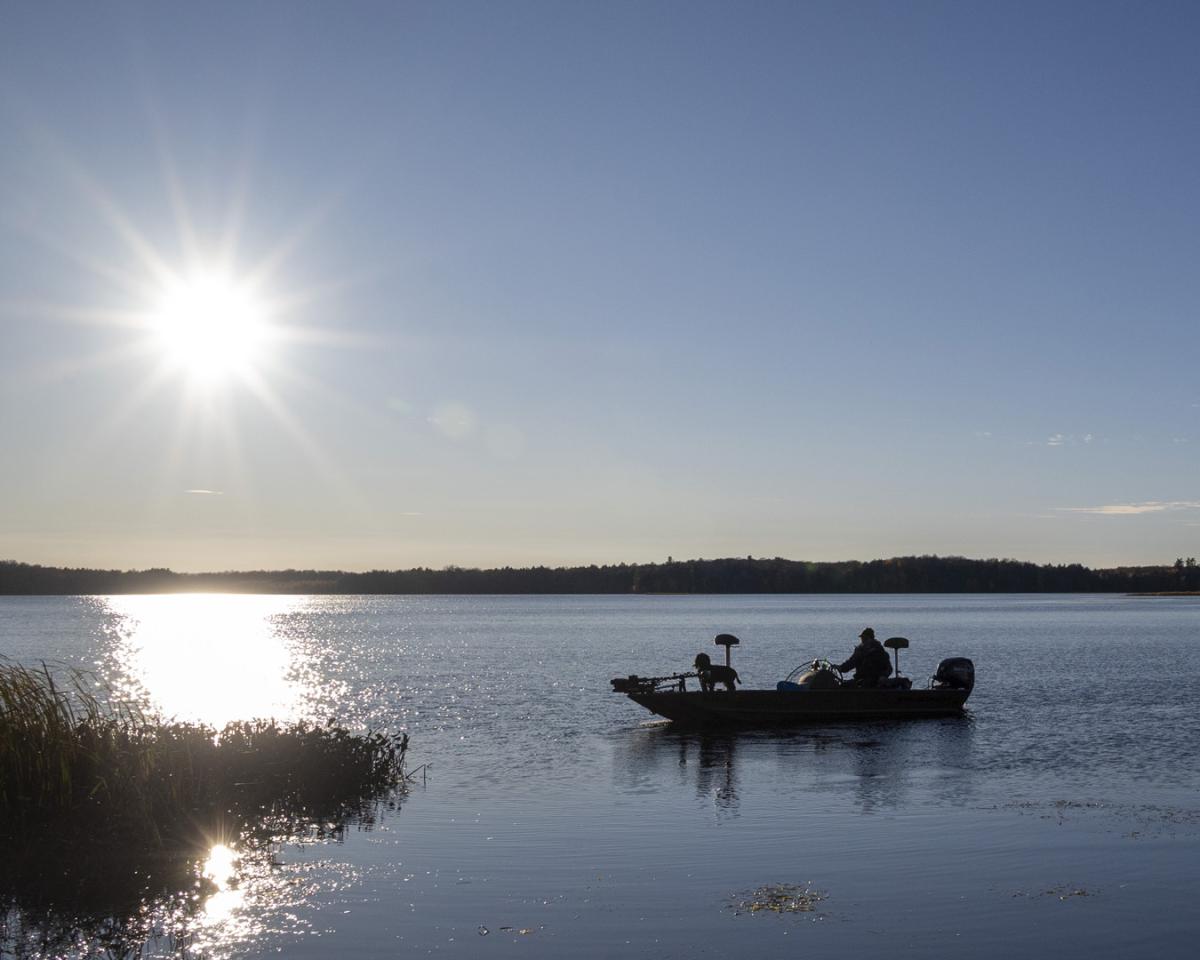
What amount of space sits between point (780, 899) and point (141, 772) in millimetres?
8856

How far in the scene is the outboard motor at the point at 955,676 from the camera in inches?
1447

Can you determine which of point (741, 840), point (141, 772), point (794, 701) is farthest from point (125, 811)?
point (794, 701)

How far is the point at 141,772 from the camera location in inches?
629

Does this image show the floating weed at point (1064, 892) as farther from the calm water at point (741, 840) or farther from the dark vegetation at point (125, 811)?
the dark vegetation at point (125, 811)

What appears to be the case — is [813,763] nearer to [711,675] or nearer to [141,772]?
[711,675]

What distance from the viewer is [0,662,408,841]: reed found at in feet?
49.4

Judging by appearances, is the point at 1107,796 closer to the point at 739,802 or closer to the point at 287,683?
the point at 739,802

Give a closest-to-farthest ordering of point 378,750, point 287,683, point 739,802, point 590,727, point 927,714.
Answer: point 739,802 → point 378,750 → point 590,727 → point 927,714 → point 287,683

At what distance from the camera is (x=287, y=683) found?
5478 centimetres

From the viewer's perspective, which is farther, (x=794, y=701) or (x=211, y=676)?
(x=211, y=676)

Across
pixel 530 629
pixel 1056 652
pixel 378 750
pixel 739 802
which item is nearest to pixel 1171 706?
pixel 739 802

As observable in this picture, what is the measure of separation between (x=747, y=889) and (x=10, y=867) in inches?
342

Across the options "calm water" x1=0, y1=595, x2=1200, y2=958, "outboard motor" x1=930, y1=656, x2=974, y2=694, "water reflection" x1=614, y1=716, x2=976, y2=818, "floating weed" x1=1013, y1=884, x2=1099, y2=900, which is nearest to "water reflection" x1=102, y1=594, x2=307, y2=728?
"calm water" x1=0, y1=595, x2=1200, y2=958

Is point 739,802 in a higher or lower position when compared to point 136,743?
lower
